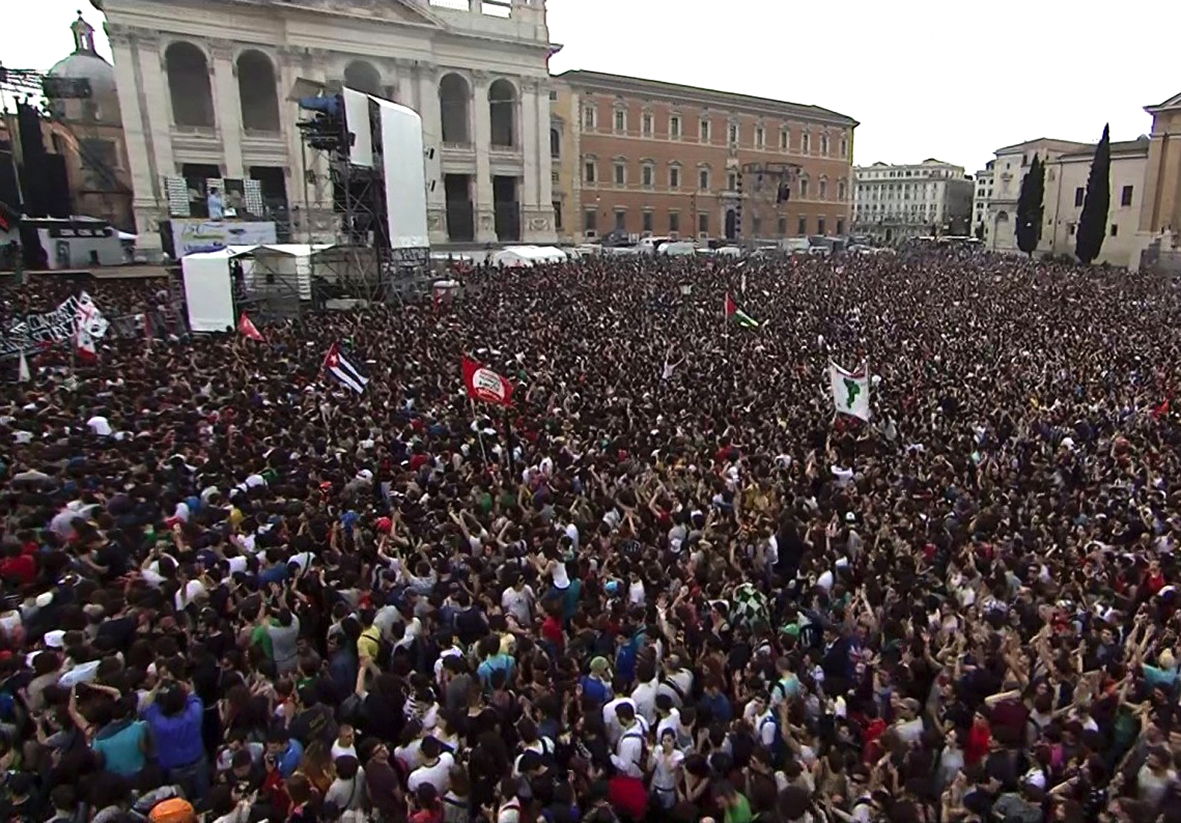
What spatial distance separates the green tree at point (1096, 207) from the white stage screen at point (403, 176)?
41879 millimetres

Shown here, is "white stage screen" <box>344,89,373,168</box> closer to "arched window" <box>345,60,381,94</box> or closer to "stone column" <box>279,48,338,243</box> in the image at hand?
"stone column" <box>279,48,338,243</box>

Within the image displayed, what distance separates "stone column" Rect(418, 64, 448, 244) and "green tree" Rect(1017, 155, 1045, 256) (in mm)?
39897

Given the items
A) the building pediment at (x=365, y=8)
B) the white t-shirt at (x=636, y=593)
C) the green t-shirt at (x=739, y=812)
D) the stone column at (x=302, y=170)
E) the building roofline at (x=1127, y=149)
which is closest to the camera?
the green t-shirt at (x=739, y=812)

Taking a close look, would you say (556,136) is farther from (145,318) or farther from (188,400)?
(188,400)

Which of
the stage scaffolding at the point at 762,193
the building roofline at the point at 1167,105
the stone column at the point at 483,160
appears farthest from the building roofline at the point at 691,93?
the building roofline at the point at 1167,105

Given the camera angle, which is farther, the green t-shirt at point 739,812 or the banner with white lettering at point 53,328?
the banner with white lettering at point 53,328

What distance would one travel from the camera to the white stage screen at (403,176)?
77.6ft

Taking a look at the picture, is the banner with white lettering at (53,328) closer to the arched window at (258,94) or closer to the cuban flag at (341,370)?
the cuban flag at (341,370)

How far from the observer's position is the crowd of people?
4.30 m

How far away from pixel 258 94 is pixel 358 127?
27146mm

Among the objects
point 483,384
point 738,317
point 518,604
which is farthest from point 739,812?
point 738,317

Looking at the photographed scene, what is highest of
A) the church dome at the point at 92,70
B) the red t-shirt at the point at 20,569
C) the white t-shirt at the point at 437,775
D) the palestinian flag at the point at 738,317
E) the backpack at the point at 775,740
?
the church dome at the point at 92,70

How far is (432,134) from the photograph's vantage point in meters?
45.5

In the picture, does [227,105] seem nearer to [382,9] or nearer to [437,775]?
[382,9]
